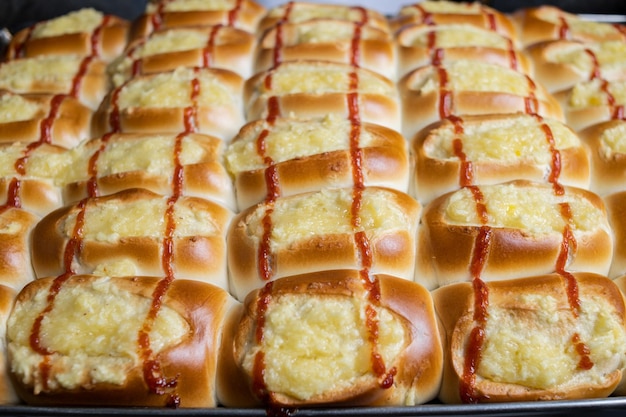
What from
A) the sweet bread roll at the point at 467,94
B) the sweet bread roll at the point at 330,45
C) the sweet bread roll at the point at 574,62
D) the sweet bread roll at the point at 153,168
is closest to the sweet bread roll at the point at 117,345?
the sweet bread roll at the point at 153,168

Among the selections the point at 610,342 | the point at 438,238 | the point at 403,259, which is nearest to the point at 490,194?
the point at 438,238

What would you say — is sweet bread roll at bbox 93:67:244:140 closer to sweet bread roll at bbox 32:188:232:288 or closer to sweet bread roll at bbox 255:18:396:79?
sweet bread roll at bbox 255:18:396:79

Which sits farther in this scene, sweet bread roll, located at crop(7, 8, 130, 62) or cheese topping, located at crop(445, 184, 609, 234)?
sweet bread roll, located at crop(7, 8, 130, 62)

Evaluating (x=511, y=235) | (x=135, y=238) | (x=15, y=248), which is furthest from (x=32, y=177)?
(x=511, y=235)

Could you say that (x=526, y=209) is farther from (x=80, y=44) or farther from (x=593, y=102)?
(x=80, y=44)

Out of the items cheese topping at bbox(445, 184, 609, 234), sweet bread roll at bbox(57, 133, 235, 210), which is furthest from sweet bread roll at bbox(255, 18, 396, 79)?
cheese topping at bbox(445, 184, 609, 234)

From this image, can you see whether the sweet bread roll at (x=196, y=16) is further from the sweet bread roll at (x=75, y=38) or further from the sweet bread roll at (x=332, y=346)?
the sweet bread roll at (x=332, y=346)
